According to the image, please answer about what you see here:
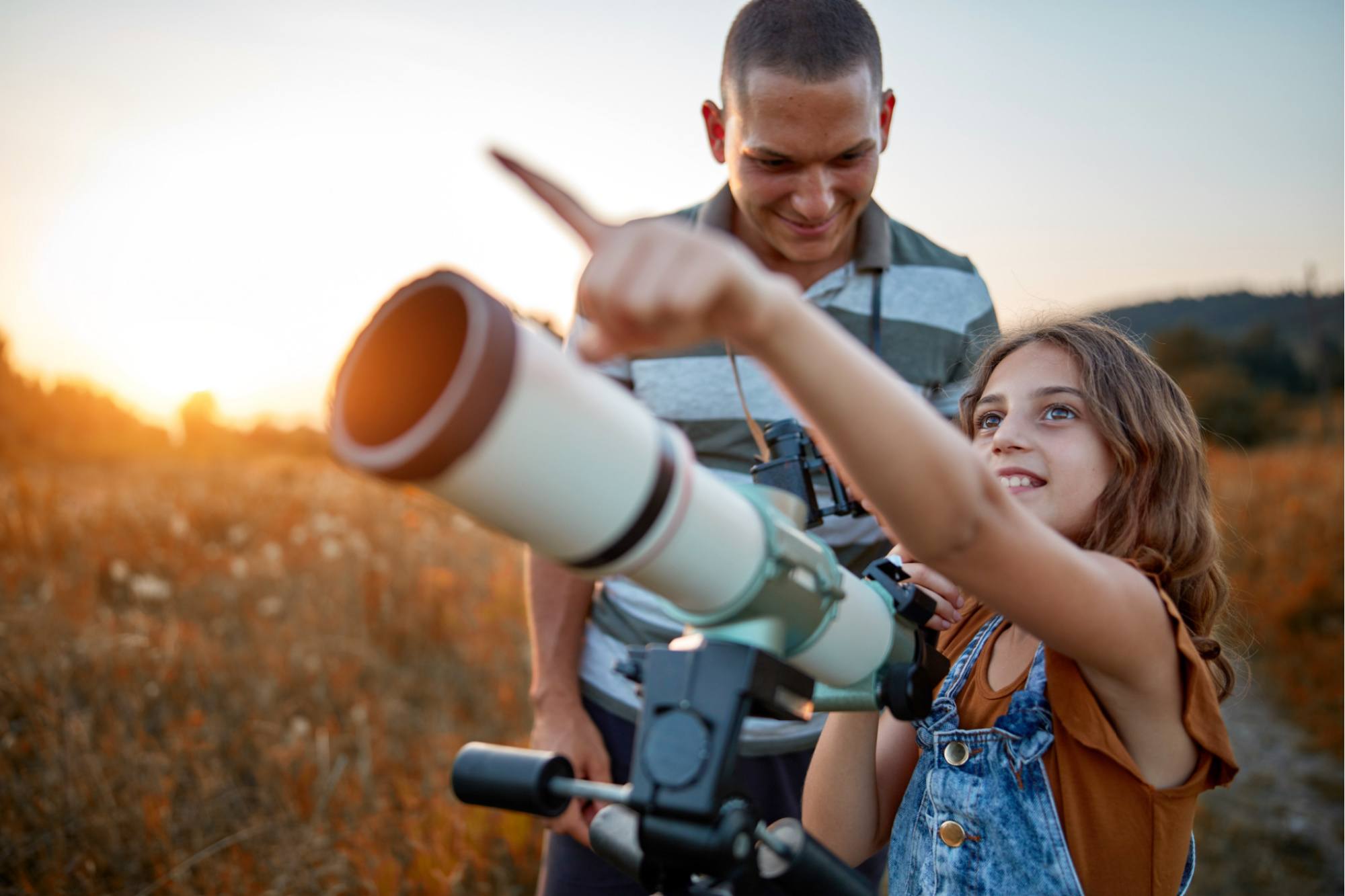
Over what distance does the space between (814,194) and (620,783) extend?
5.71ft

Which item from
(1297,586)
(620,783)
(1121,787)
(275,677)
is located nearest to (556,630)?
(620,783)

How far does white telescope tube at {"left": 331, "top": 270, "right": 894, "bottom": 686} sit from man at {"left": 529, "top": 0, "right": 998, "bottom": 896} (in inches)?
58.3

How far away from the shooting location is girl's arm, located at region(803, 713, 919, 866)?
5.81 feet

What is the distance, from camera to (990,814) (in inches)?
66.6

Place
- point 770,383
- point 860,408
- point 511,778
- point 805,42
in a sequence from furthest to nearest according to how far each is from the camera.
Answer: point 770,383 < point 805,42 < point 511,778 < point 860,408

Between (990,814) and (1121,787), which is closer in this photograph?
(1121,787)

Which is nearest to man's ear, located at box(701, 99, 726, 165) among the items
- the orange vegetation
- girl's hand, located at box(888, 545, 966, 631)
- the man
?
the man

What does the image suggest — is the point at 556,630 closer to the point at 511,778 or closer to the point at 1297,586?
the point at 511,778

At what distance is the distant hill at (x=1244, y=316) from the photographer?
337 centimetres

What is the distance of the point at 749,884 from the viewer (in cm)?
118

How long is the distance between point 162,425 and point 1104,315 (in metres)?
12.5

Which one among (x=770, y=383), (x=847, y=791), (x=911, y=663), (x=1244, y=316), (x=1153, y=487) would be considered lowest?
(x=847, y=791)

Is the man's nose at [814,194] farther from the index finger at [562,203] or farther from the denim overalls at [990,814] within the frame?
the index finger at [562,203]

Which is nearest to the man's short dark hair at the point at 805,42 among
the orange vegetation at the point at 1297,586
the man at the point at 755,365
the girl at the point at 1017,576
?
the man at the point at 755,365
